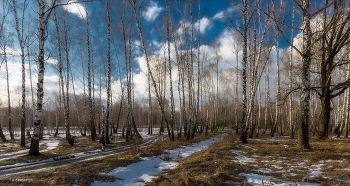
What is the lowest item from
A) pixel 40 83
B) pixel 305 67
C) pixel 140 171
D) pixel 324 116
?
pixel 140 171

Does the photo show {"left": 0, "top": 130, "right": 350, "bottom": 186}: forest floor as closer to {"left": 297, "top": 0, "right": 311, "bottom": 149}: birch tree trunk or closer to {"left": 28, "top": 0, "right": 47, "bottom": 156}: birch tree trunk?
{"left": 297, "top": 0, "right": 311, "bottom": 149}: birch tree trunk

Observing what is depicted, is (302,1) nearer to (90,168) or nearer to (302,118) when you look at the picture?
(302,118)

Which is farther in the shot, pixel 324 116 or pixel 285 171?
pixel 324 116

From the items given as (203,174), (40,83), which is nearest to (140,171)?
(203,174)

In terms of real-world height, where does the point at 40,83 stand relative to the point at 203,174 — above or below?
above

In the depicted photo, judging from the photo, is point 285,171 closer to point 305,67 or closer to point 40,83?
point 305,67

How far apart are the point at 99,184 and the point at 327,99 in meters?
15.3

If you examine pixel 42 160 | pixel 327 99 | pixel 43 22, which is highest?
pixel 43 22

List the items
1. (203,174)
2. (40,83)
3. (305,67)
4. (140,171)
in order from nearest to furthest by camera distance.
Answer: (203,174), (140,171), (305,67), (40,83)

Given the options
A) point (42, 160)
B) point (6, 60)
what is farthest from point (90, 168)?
point (6, 60)

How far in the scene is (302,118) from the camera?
945cm

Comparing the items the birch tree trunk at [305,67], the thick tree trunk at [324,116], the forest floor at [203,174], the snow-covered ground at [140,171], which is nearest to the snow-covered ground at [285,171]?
the forest floor at [203,174]

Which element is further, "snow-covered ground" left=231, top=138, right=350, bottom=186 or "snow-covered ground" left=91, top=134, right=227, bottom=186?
"snow-covered ground" left=91, top=134, right=227, bottom=186

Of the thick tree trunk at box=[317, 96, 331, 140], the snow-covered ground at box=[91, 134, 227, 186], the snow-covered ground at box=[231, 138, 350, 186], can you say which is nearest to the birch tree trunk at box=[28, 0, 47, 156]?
the snow-covered ground at box=[91, 134, 227, 186]
